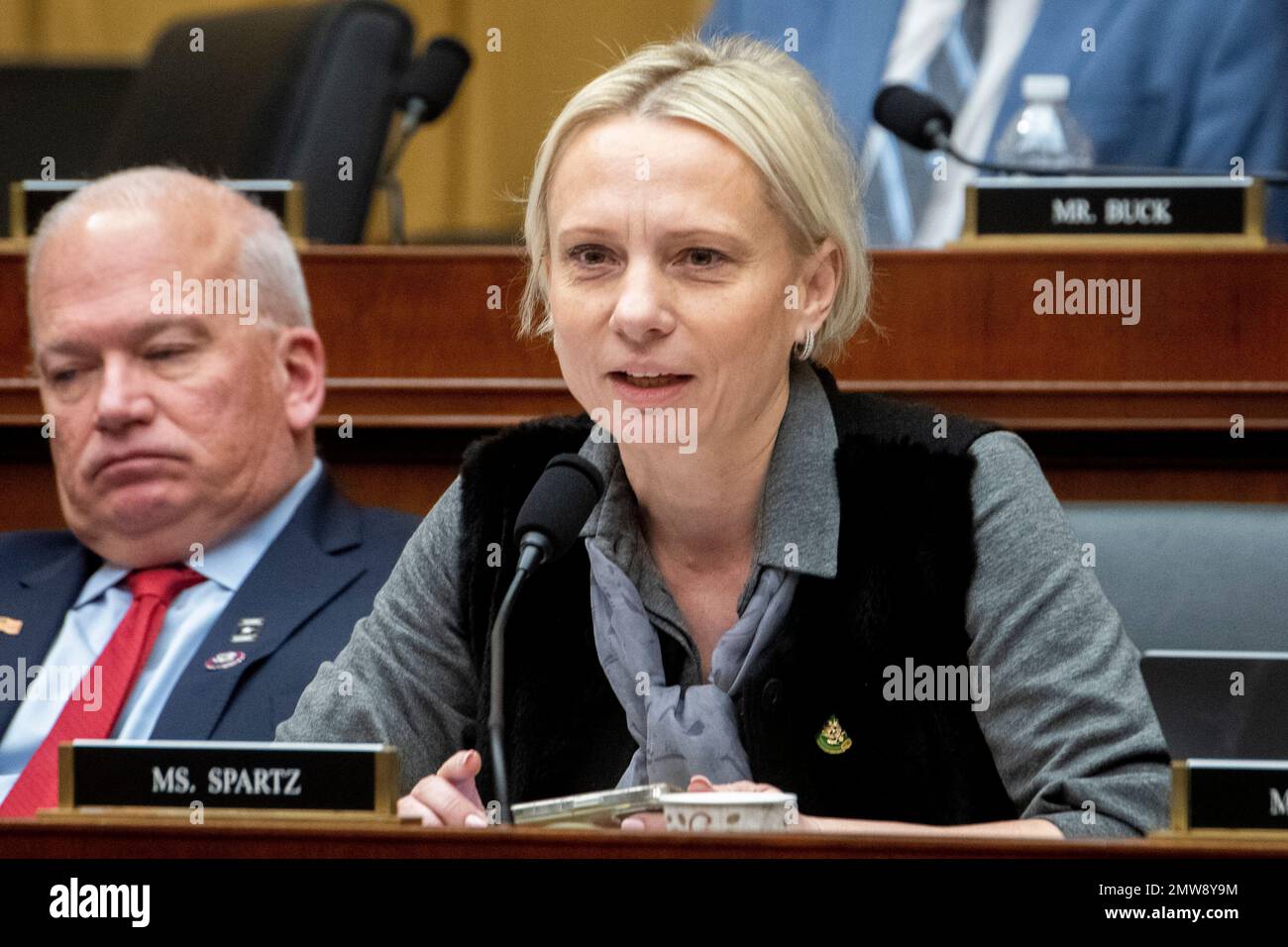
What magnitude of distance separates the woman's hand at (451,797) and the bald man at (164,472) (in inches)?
23.2

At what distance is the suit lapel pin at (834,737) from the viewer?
5.54 ft

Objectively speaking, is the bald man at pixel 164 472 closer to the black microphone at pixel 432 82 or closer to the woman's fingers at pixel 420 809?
the black microphone at pixel 432 82

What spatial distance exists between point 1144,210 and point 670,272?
81 centimetres

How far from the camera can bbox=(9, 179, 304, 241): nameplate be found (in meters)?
2.44

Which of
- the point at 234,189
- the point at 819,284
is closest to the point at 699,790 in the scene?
the point at 819,284

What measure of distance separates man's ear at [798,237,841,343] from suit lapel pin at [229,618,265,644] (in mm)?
694

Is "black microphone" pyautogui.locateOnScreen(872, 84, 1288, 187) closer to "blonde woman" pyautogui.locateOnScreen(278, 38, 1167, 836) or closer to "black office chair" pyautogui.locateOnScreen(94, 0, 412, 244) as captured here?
"blonde woman" pyautogui.locateOnScreen(278, 38, 1167, 836)

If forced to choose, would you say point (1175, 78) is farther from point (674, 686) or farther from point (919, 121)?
point (674, 686)

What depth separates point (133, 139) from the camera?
313 centimetres

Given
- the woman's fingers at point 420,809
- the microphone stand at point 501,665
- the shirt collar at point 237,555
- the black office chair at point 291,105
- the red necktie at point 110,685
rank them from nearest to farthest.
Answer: the microphone stand at point 501,665 → the woman's fingers at point 420,809 → the red necktie at point 110,685 → the shirt collar at point 237,555 → the black office chair at point 291,105

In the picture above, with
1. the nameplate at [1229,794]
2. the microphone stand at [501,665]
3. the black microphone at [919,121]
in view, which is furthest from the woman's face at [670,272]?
the black microphone at [919,121]

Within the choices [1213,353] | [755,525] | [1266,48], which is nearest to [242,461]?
[755,525]
